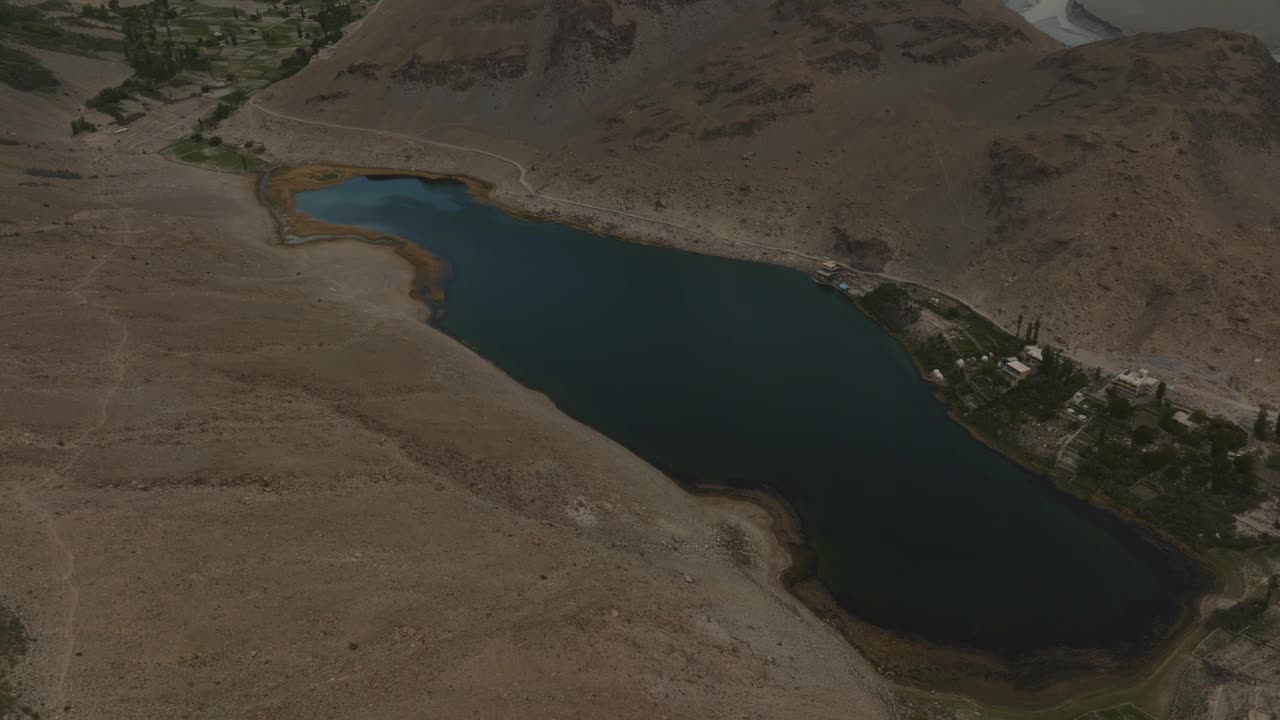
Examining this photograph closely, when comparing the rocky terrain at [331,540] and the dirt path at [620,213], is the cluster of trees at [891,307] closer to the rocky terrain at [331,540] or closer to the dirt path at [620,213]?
the dirt path at [620,213]

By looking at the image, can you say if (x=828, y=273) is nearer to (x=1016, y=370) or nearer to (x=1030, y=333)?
(x=1030, y=333)

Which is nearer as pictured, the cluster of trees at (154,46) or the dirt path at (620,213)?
the dirt path at (620,213)

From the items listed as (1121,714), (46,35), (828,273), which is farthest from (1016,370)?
(46,35)

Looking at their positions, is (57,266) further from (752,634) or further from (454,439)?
(752,634)

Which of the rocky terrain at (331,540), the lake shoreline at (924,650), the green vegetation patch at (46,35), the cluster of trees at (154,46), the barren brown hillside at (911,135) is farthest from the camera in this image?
the cluster of trees at (154,46)

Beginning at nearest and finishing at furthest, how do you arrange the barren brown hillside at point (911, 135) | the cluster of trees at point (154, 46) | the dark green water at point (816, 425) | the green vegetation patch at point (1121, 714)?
the green vegetation patch at point (1121, 714), the dark green water at point (816, 425), the barren brown hillside at point (911, 135), the cluster of trees at point (154, 46)

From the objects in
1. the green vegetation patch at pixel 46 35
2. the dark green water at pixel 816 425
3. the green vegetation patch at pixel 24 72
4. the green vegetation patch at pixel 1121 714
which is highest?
the green vegetation patch at pixel 46 35

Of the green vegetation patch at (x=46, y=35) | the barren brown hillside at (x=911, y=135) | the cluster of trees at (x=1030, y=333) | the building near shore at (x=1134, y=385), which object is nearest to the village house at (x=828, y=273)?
the barren brown hillside at (x=911, y=135)
